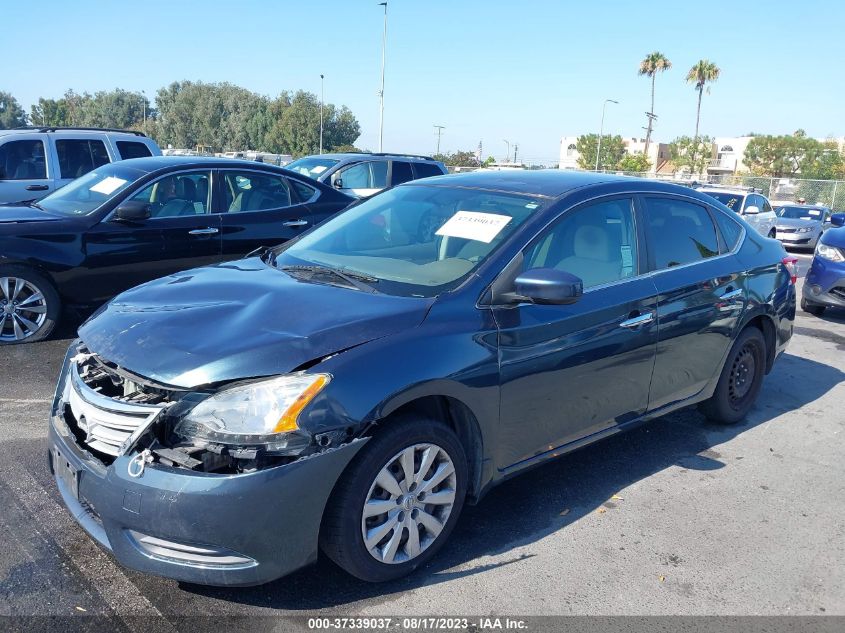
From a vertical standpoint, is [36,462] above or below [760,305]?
below

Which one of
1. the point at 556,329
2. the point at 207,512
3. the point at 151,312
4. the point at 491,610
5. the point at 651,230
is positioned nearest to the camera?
the point at 207,512

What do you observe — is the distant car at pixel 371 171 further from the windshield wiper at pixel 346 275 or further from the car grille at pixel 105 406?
the car grille at pixel 105 406

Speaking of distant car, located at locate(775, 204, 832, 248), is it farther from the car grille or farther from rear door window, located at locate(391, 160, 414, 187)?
the car grille

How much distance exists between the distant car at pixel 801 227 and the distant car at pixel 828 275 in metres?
10.9

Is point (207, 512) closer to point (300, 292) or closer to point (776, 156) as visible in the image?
point (300, 292)

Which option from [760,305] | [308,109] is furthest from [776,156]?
[760,305]

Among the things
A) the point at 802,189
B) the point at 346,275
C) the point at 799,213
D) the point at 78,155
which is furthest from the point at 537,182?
the point at 802,189

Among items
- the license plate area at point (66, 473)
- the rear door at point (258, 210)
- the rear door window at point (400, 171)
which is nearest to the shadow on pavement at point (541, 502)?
the license plate area at point (66, 473)

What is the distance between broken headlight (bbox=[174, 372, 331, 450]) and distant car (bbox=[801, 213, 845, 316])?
327 inches

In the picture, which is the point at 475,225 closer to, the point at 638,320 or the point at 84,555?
the point at 638,320

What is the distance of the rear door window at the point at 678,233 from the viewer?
4293 millimetres

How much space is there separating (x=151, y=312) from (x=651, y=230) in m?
2.81

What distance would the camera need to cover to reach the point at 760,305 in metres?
5.03

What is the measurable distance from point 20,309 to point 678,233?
17.6 ft
